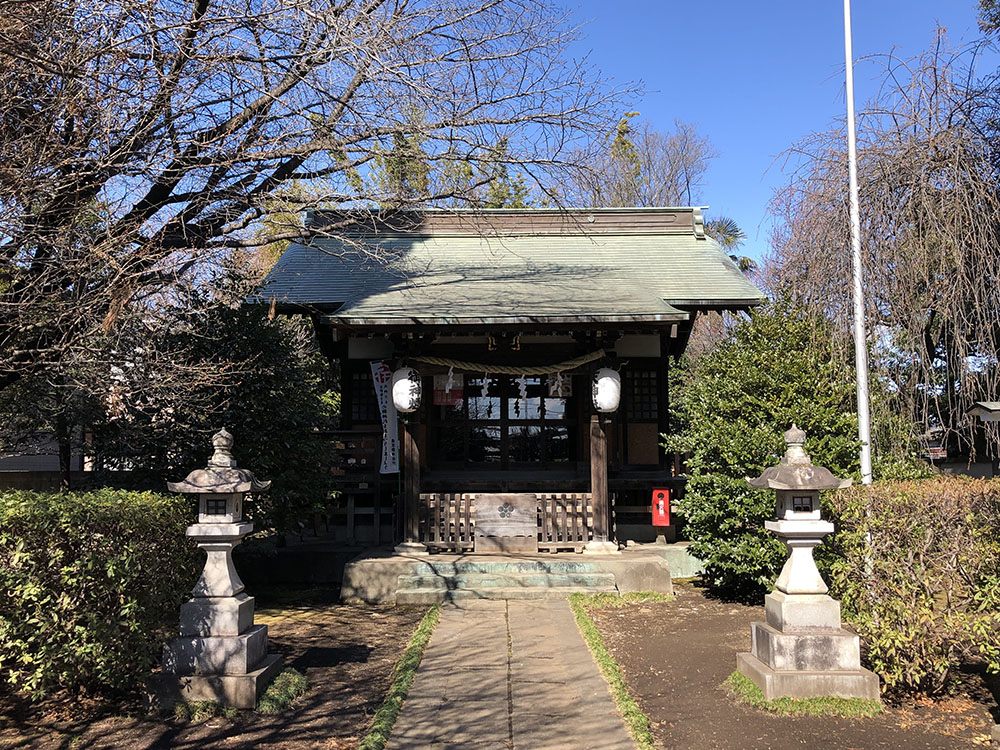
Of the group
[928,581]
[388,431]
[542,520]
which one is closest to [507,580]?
[542,520]

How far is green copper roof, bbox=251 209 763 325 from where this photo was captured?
9.75m

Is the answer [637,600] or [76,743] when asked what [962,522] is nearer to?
[637,600]

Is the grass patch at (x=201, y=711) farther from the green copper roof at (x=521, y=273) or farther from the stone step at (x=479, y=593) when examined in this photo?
the green copper roof at (x=521, y=273)

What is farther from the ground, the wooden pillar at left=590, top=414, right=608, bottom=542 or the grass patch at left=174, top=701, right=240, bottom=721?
A: the wooden pillar at left=590, top=414, right=608, bottom=542

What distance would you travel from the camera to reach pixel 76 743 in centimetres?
473

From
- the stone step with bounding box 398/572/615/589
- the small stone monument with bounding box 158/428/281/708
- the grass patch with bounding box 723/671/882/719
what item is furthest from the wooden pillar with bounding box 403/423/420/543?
the grass patch with bounding box 723/671/882/719

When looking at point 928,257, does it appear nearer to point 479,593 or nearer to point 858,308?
point 858,308

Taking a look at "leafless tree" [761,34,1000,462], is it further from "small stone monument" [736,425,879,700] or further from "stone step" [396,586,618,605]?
"stone step" [396,586,618,605]

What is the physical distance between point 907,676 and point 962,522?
1.24 meters

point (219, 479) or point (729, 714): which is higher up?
point (219, 479)

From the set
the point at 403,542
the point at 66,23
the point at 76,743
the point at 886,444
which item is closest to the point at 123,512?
the point at 76,743

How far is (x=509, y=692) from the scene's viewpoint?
5.75 m

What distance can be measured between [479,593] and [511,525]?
3.95ft

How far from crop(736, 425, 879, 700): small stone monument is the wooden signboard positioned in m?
4.49
